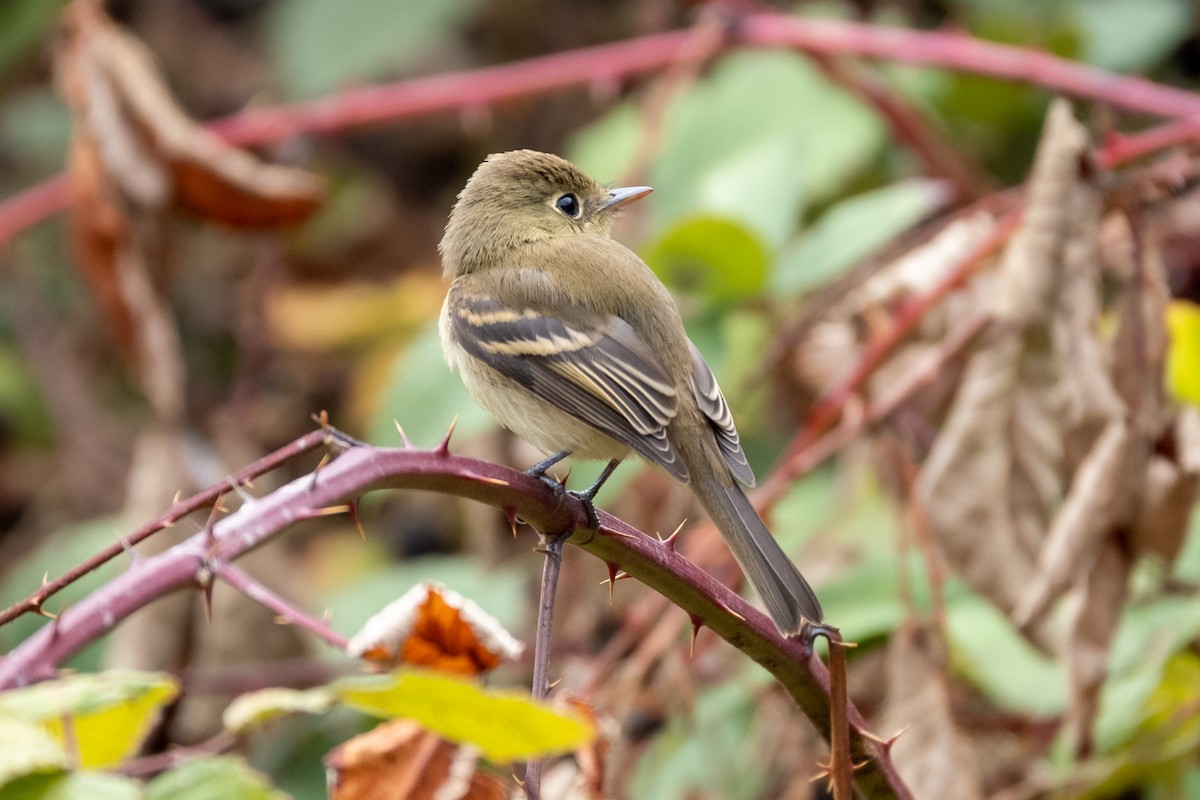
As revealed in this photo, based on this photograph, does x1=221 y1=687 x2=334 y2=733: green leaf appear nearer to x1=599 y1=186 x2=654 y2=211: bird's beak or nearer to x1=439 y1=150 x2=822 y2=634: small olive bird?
x1=439 y1=150 x2=822 y2=634: small olive bird

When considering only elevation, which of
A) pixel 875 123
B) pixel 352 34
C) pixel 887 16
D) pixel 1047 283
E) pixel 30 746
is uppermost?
pixel 352 34

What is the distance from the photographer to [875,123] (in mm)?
5113

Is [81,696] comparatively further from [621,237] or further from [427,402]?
[621,237]

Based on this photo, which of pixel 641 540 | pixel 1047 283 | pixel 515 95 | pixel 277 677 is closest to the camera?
pixel 641 540

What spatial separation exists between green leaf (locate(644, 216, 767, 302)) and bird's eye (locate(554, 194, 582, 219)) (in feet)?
0.65

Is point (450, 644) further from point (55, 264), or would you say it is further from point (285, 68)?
point (55, 264)

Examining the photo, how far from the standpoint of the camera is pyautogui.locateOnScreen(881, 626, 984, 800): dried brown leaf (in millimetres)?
2846

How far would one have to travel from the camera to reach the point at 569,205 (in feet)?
11.6

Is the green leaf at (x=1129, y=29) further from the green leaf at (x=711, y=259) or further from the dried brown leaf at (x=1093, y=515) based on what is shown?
the dried brown leaf at (x=1093, y=515)

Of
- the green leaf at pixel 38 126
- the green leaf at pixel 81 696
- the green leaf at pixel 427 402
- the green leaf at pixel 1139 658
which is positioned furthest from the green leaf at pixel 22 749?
the green leaf at pixel 38 126

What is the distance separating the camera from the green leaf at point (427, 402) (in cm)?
348

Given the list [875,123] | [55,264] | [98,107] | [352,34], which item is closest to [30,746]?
[98,107]

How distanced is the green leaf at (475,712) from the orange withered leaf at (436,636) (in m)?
0.48

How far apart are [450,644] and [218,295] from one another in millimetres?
5571
